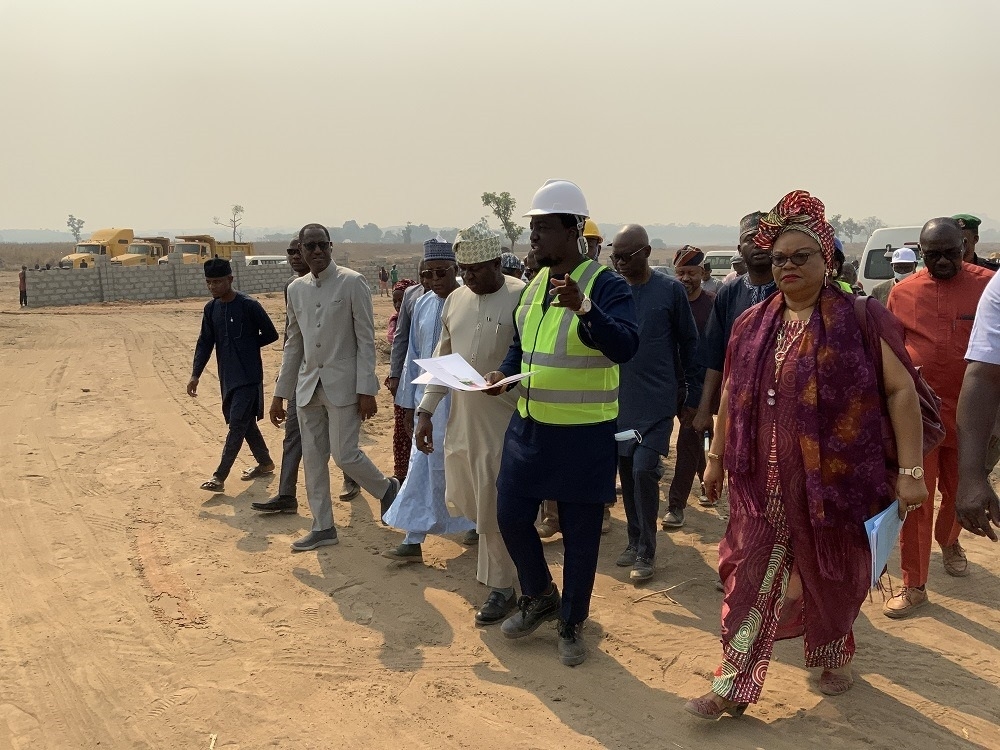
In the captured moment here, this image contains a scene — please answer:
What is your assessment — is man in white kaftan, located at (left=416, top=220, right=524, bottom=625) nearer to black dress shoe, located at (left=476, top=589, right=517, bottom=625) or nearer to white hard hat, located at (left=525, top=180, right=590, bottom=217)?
black dress shoe, located at (left=476, top=589, right=517, bottom=625)

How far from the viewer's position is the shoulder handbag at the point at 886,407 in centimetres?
315

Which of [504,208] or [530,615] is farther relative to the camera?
[504,208]

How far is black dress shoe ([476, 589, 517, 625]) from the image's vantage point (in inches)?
176

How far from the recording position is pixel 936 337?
180 inches

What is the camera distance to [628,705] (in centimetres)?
364

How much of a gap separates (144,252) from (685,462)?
1260 inches

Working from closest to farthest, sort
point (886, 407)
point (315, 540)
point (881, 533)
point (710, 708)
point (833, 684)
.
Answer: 1. point (881, 533)
2. point (886, 407)
3. point (710, 708)
4. point (833, 684)
5. point (315, 540)

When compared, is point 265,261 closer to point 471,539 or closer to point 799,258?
point 471,539

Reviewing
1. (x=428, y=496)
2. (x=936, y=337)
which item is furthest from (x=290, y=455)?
(x=936, y=337)

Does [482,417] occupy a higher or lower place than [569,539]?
higher

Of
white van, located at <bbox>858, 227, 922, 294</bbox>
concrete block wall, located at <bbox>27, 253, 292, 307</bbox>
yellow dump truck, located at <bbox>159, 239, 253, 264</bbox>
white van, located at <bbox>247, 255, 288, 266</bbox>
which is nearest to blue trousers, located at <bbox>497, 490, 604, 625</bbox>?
white van, located at <bbox>858, 227, 922, 294</bbox>

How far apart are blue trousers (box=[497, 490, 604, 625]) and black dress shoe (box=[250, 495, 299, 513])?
2.76 metres

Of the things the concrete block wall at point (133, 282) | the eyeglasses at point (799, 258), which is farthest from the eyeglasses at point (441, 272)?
the concrete block wall at point (133, 282)

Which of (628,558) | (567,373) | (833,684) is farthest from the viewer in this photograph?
(628,558)
